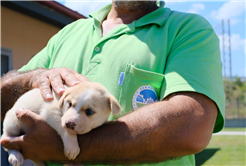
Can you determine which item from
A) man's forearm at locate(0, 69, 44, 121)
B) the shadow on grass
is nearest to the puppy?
man's forearm at locate(0, 69, 44, 121)

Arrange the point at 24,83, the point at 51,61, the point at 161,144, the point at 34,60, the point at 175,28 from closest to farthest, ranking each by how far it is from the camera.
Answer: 1. the point at 161,144
2. the point at 175,28
3. the point at 24,83
4. the point at 51,61
5. the point at 34,60

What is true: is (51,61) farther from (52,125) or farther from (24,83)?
(52,125)

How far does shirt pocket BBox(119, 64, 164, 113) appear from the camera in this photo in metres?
2.12

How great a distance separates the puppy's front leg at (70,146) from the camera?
1.82 metres

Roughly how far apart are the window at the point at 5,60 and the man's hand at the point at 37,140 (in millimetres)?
4489

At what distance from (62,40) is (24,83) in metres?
0.63

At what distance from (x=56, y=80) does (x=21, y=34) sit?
16.5 ft

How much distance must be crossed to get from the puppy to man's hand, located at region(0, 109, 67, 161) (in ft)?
0.14

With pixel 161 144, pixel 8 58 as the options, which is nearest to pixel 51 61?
pixel 161 144

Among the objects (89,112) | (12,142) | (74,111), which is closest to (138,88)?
(89,112)

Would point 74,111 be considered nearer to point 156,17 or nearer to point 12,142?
point 12,142

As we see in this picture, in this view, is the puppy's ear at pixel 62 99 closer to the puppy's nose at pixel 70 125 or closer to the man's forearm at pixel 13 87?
the puppy's nose at pixel 70 125

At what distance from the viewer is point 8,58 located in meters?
6.18

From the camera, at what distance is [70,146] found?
6.00 ft
